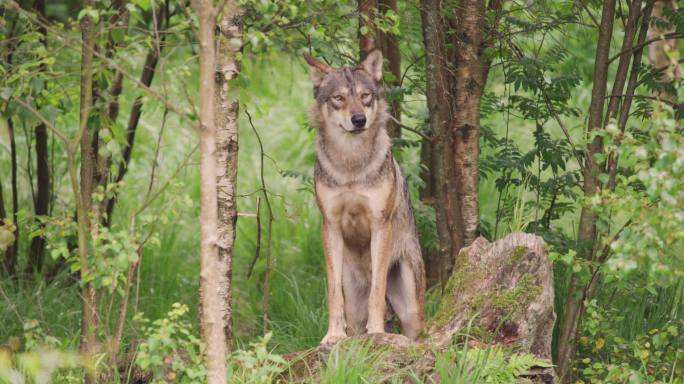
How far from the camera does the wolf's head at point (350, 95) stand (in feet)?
19.0

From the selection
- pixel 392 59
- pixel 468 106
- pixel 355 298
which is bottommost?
pixel 355 298

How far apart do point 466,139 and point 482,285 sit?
1.18 metres

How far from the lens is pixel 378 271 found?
6.03m

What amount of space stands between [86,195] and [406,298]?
2541mm

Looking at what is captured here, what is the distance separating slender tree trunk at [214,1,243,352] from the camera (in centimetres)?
479

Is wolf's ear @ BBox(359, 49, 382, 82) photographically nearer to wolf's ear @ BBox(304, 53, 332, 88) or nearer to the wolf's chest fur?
wolf's ear @ BBox(304, 53, 332, 88)

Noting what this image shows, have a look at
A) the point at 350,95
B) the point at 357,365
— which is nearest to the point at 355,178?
the point at 350,95

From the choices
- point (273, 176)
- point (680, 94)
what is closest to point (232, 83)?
point (680, 94)

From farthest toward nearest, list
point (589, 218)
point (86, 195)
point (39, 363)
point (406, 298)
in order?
1. point (406, 298)
2. point (589, 218)
3. point (86, 195)
4. point (39, 363)

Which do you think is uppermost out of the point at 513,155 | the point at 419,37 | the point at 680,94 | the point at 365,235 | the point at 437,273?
the point at 419,37

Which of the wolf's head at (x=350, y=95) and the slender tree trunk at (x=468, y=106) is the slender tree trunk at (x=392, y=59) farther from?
the slender tree trunk at (x=468, y=106)

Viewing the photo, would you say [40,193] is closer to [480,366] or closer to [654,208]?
[480,366]

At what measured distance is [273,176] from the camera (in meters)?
9.77

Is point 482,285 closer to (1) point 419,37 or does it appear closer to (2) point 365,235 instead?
(2) point 365,235
